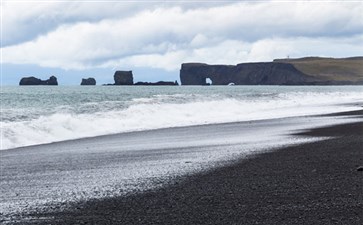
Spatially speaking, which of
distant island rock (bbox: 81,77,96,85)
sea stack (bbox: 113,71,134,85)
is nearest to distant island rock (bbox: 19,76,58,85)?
sea stack (bbox: 113,71,134,85)

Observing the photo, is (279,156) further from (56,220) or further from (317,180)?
(56,220)

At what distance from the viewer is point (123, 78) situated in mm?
178500

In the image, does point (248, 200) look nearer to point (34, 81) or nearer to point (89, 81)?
point (34, 81)

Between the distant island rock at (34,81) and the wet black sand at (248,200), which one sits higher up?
the distant island rock at (34,81)

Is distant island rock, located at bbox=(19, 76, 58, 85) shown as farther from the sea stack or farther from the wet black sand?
the wet black sand

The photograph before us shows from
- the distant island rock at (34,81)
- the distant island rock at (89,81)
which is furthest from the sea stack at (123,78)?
the distant island rock at (34,81)

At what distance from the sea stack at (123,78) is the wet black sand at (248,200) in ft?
554

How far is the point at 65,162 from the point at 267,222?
732 cm

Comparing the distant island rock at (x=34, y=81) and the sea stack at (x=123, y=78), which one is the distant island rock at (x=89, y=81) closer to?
the sea stack at (x=123, y=78)

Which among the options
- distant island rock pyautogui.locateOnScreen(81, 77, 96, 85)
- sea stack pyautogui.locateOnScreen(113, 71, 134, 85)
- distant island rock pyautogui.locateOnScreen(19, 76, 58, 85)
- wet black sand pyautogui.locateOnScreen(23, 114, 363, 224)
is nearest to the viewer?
wet black sand pyautogui.locateOnScreen(23, 114, 363, 224)

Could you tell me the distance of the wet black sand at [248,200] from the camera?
21.9ft

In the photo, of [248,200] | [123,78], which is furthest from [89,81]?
[248,200]

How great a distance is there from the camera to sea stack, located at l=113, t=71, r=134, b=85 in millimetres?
178500

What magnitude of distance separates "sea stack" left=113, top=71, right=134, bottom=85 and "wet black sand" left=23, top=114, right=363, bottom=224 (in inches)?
6644
